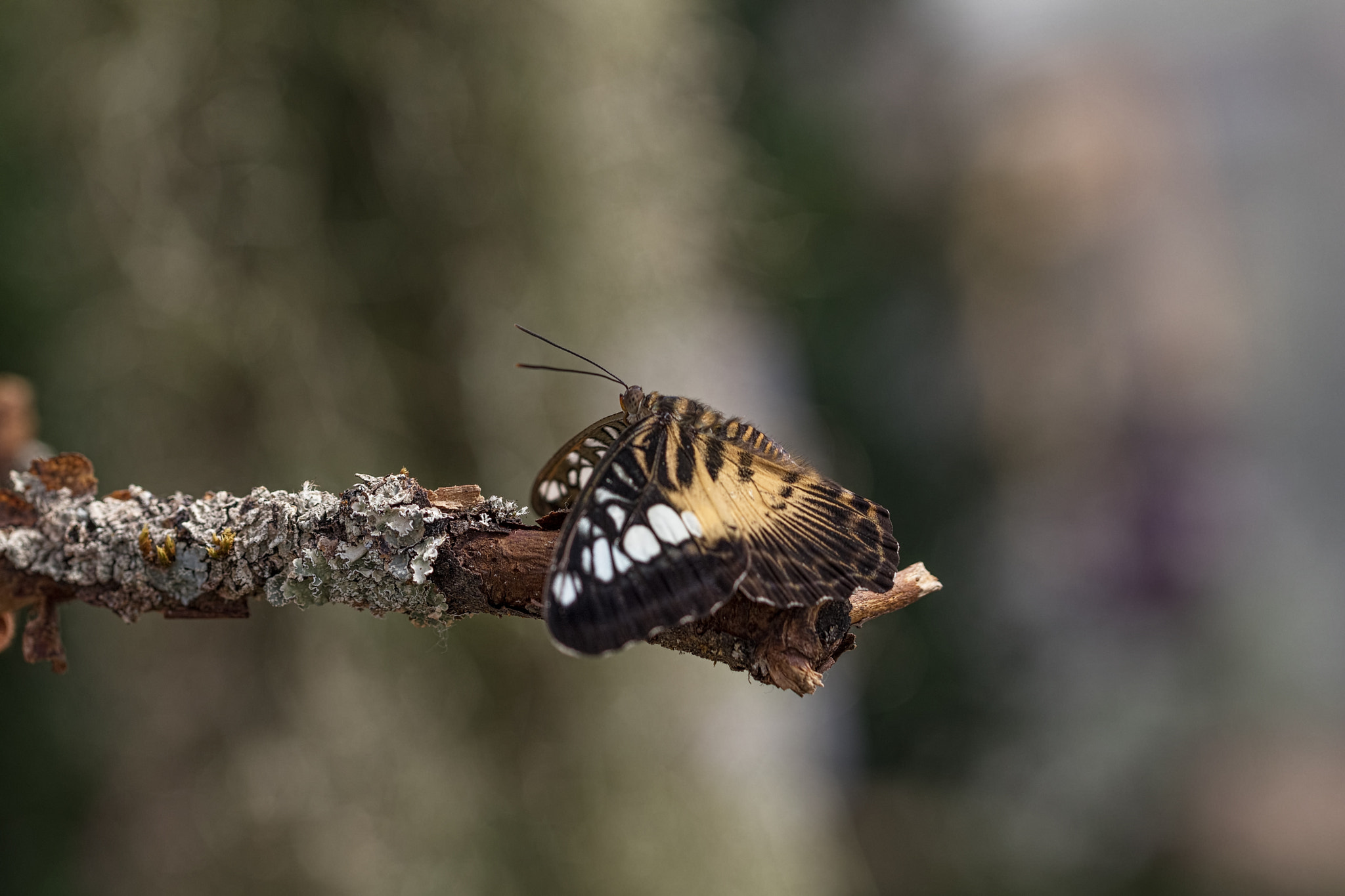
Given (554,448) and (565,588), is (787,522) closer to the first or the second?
(565,588)

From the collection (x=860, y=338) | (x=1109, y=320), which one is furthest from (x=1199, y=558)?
(x=860, y=338)

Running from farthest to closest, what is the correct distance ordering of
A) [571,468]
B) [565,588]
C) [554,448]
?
1. [554,448]
2. [571,468]
3. [565,588]

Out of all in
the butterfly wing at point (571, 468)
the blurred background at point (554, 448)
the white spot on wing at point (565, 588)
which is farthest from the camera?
the blurred background at point (554, 448)

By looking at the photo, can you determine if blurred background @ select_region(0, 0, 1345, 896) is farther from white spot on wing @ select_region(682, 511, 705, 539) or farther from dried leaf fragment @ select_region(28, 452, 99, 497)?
white spot on wing @ select_region(682, 511, 705, 539)

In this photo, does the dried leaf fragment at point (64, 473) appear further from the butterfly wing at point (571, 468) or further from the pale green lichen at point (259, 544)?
the butterfly wing at point (571, 468)

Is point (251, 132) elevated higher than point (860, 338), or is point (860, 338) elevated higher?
point (251, 132)

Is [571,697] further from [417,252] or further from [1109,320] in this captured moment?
[1109,320]

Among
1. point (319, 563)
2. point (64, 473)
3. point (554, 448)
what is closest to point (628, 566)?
point (319, 563)

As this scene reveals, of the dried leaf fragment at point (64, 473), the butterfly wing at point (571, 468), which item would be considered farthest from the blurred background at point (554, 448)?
the butterfly wing at point (571, 468)
